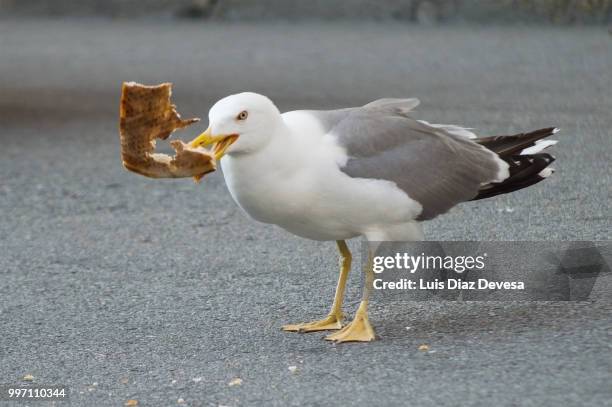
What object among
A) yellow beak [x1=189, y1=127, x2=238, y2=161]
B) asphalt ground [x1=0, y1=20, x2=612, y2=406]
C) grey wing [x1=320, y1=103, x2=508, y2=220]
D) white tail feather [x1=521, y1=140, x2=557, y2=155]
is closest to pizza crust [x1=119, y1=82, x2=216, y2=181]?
yellow beak [x1=189, y1=127, x2=238, y2=161]

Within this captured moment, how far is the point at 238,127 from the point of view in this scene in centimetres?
321

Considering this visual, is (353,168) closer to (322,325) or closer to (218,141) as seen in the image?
(218,141)

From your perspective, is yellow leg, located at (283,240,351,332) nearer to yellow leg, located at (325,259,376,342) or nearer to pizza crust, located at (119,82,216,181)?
yellow leg, located at (325,259,376,342)

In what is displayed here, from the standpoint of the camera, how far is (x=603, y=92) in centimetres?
988

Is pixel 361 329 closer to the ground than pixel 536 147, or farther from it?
closer to the ground

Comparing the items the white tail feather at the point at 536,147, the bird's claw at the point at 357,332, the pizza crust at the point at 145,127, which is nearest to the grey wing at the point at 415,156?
the white tail feather at the point at 536,147

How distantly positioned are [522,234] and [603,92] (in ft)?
17.7

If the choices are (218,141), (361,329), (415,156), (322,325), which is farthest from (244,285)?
(218,141)

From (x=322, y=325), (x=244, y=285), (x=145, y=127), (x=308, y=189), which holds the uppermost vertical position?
(x=145, y=127)

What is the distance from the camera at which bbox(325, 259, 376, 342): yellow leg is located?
11.6 ft

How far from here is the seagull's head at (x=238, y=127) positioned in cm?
321

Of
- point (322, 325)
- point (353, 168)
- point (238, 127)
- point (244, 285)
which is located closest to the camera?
point (238, 127)

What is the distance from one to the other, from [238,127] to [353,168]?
0.41 metres

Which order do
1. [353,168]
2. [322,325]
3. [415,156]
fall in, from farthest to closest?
[322,325]
[415,156]
[353,168]
